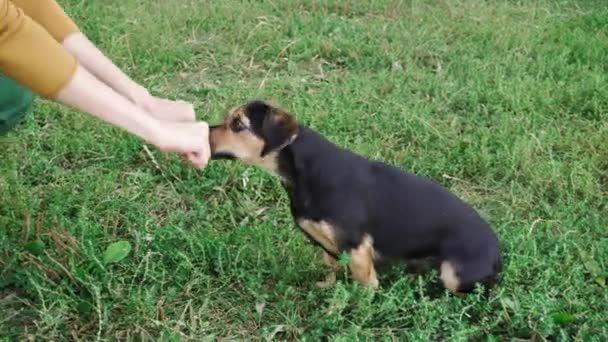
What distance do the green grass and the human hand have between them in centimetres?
69

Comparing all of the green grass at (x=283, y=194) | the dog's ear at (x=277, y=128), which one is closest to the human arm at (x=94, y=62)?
the dog's ear at (x=277, y=128)

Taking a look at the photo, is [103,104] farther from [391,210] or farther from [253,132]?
[391,210]

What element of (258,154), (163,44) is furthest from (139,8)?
(258,154)

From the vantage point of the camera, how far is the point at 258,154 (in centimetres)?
346

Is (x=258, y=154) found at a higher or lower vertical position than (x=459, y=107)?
higher

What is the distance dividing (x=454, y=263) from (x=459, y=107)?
2.08 m

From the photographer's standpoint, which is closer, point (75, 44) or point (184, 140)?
point (184, 140)

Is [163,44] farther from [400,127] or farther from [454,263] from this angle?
[454,263]

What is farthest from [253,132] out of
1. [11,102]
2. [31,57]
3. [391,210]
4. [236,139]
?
[11,102]

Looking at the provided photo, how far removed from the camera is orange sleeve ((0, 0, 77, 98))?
2.82m

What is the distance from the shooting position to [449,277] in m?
3.50

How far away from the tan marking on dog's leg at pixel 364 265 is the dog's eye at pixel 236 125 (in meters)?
0.64

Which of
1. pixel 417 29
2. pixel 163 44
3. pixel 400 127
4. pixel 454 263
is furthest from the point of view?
pixel 417 29

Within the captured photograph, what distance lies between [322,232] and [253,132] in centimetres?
47
